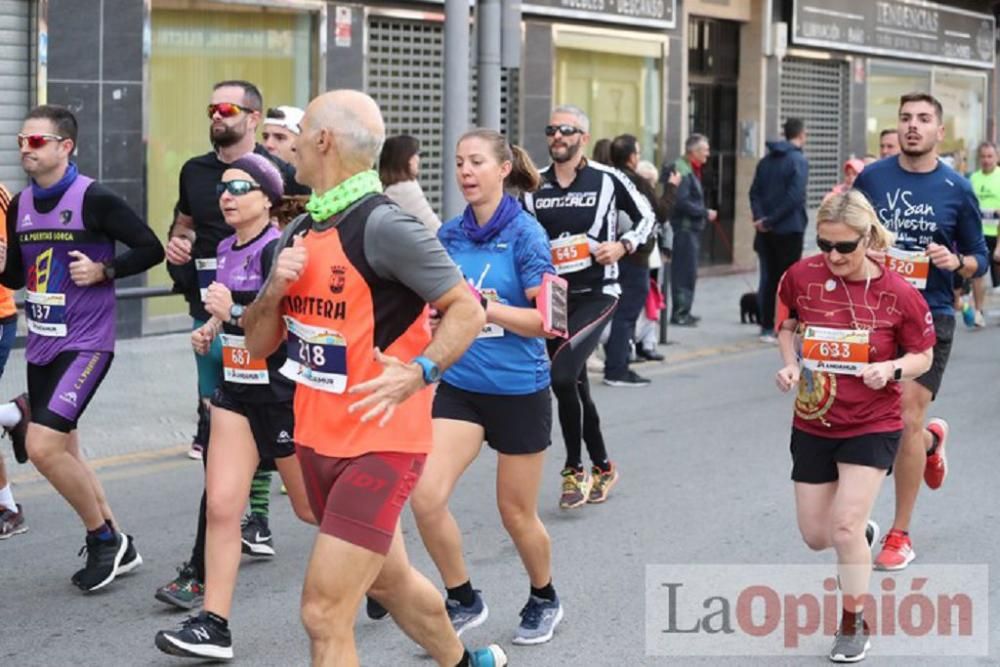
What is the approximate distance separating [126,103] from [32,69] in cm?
87

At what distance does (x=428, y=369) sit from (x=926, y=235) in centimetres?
370

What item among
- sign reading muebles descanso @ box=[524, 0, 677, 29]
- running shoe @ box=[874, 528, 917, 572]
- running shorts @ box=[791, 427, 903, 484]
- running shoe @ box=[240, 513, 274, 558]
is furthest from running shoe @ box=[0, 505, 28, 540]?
sign reading muebles descanso @ box=[524, 0, 677, 29]

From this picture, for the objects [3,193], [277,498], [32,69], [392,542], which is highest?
[32,69]

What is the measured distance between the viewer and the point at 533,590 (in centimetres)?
652

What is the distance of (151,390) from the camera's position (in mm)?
12422

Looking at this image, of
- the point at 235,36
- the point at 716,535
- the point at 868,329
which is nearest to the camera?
the point at 868,329

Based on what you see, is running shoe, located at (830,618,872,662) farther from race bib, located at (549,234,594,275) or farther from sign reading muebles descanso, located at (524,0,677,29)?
sign reading muebles descanso, located at (524,0,677,29)

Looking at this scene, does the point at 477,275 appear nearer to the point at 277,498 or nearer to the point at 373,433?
the point at 373,433

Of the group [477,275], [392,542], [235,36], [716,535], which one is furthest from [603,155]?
[392,542]

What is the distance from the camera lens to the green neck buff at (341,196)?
15.9 feet

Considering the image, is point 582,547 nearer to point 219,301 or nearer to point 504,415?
point 504,415

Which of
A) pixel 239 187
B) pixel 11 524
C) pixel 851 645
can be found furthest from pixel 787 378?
pixel 11 524

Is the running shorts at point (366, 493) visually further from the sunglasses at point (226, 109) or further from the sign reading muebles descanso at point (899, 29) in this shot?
the sign reading muebles descanso at point (899, 29)

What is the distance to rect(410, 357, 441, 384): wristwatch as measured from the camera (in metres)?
4.72
